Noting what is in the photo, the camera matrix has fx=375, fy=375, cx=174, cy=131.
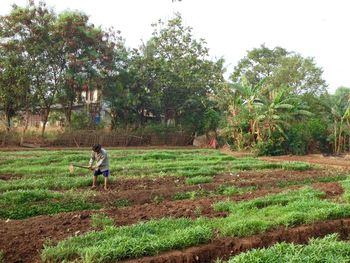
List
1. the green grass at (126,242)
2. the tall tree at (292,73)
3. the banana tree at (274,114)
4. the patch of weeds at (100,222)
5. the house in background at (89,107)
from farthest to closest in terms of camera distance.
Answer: the tall tree at (292,73) → the house in background at (89,107) → the banana tree at (274,114) → the patch of weeds at (100,222) → the green grass at (126,242)

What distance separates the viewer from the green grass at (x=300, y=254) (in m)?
4.73

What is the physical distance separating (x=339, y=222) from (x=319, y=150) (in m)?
19.4

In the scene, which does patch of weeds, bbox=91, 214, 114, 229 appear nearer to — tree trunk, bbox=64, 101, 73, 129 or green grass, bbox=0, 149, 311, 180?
green grass, bbox=0, 149, 311, 180

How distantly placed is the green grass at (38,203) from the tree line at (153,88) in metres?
14.8

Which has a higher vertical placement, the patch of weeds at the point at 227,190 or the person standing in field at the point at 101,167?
the person standing in field at the point at 101,167

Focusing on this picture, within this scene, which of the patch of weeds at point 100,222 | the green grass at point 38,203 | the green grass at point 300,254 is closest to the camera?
the green grass at point 300,254

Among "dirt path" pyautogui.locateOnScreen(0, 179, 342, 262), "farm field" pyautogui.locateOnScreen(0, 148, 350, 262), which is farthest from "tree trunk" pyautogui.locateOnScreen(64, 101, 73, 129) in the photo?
"dirt path" pyautogui.locateOnScreen(0, 179, 342, 262)

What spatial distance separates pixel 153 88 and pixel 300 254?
26308mm

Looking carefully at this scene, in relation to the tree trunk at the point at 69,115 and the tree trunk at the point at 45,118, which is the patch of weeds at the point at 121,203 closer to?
the tree trunk at the point at 45,118

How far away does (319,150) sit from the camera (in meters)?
25.1

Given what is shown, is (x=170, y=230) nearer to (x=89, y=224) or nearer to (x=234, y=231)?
(x=234, y=231)

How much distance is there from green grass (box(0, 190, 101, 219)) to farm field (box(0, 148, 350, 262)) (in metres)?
0.02

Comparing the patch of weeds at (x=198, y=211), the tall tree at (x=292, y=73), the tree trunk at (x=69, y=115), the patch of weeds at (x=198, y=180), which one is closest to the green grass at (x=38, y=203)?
the patch of weeds at (x=198, y=211)

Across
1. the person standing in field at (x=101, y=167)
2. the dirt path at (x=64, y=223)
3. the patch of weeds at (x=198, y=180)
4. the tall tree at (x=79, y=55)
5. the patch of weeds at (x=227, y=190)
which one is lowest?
the dirt path at (x=64, y=223)
